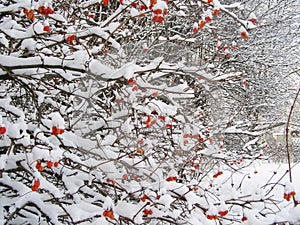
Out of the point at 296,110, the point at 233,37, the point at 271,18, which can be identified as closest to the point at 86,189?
the point at 233,37

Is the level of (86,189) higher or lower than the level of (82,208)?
higher

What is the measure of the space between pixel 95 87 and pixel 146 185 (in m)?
0.75

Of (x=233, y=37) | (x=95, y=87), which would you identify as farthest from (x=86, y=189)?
(x=233, y=37)

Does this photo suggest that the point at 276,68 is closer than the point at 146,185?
No

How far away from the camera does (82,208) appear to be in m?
2.04

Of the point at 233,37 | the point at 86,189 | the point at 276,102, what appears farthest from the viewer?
the point at 276,102

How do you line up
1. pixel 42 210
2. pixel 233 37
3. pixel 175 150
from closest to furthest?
pixel 42 210 < pixel 175 150 < pixel 233 37

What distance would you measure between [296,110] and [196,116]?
8400 mm

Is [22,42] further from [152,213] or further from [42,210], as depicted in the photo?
[152,213]

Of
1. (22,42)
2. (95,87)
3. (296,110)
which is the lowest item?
(95,87)

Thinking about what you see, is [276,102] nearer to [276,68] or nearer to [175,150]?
[276,68]

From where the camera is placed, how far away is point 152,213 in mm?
2211

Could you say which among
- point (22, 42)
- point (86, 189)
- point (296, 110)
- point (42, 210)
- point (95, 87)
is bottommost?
point (42, 210)

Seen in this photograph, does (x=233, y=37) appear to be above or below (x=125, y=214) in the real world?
above
